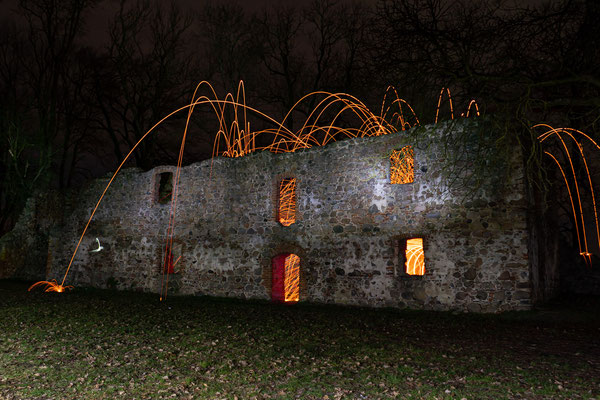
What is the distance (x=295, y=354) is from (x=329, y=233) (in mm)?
5684

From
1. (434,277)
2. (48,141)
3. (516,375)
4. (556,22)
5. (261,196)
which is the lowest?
(516,375)

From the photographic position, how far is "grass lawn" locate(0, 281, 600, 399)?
450cm

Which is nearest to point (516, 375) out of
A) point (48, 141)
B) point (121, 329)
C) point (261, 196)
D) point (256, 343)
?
point (256, 343)

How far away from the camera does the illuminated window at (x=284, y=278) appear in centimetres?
1222

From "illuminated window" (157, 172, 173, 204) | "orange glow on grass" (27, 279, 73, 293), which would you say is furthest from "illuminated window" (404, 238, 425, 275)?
"orange glow on grass" (27, 279, 73, 293)

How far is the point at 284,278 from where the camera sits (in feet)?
41.0

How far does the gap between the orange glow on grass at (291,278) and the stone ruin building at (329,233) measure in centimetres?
6

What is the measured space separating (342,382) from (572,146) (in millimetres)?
14194

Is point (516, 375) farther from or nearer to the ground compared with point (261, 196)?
nearer to the ground

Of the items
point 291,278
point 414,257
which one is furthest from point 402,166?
point 291,278

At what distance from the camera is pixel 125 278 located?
1484 centimetres

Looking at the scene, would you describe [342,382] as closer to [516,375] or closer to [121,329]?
[516,375]

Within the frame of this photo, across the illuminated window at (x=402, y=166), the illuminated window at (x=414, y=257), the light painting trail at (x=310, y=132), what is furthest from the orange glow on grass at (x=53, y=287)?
the illuminated window at (x=402, y=166)

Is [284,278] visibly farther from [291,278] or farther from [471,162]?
[471,162]
